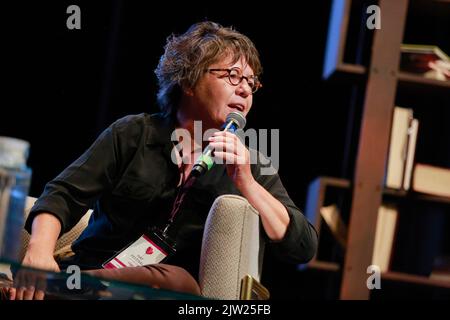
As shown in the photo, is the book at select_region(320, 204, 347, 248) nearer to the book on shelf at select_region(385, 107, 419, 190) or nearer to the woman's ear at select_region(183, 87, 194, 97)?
the book on shelf at select_region(385, 107, 419, 190)

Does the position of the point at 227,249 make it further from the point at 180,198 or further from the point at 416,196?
the point at 416,196

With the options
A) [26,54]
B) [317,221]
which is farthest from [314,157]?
[26,54]

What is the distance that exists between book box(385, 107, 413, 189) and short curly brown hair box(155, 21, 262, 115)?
0.85 meters

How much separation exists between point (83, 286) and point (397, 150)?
176cm

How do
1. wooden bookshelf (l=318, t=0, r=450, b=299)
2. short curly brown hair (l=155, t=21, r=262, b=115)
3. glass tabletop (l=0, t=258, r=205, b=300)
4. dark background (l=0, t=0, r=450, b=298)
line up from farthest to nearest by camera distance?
dark background (l=0, t=0, r=450, b=298) → wooden bookshelf (l=318, t=0, r=450, b=299) → short curly brown hair (l=155, t=21, r=262, b=115) → glass tabletop (l=0, t=258, r=205, b=300)

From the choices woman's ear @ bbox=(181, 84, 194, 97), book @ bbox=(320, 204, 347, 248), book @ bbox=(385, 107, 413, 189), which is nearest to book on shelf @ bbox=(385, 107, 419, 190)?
book @ bbox=(385, 107, 413, 189)

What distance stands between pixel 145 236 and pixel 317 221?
108cm

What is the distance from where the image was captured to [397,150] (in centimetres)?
278

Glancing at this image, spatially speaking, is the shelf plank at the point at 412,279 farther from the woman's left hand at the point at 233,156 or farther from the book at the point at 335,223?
the woman's left hand at the point at 233,156

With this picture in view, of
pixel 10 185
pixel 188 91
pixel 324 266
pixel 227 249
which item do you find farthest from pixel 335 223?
pixel 10 185

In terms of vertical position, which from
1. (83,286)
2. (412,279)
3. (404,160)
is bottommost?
(412,279)

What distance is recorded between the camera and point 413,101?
319 cm

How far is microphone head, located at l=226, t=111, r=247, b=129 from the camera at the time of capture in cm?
189

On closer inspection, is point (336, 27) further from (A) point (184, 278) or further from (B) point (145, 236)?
(A) point (184, 278)
